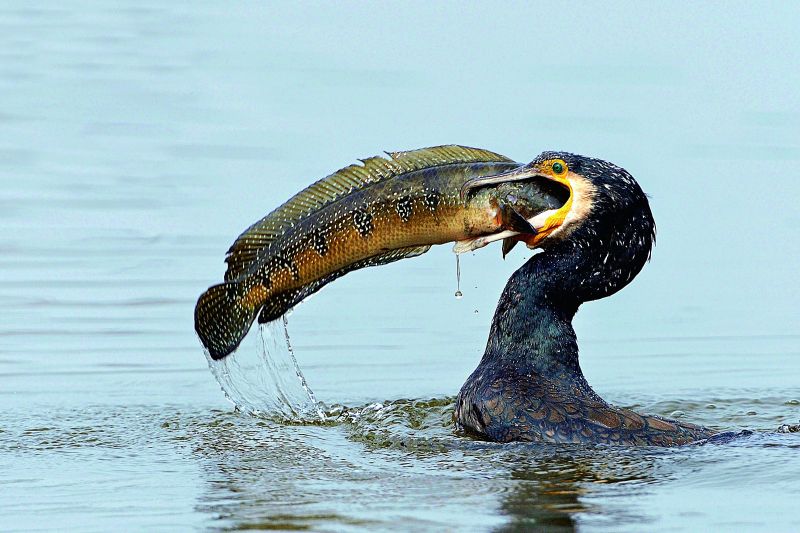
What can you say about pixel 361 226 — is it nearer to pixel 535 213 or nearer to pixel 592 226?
pixel 535 213

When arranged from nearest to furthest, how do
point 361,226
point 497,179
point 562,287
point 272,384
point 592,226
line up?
point 497,179, point 361,226, point 592,226, point 562,287, point 272,384

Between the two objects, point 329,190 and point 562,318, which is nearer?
point 329,190

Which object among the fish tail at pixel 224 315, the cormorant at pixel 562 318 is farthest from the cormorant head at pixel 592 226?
the fish tail at pixel 224 315

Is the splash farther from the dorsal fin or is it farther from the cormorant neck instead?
the cormorant neck

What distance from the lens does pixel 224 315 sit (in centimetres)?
825

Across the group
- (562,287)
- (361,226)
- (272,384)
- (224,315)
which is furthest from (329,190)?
(272,384)

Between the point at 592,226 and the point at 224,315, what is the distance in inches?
67.4

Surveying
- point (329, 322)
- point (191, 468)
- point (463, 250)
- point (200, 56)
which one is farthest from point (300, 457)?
point (200, 56)

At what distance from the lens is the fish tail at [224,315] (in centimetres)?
823

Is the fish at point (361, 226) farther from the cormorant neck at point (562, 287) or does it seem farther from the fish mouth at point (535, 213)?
the cormorant neck at point (562, 287)

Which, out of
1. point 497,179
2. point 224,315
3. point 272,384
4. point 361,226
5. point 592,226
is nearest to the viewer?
point 497,179

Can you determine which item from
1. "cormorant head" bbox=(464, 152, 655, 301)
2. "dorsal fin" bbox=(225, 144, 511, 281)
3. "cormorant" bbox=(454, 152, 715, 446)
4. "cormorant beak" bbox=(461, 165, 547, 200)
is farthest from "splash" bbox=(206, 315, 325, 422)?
"cormorant head" bbox=(464, 152, 655, 301)

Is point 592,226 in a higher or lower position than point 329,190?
lower

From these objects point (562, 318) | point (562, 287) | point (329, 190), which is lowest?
point (562, 318)
